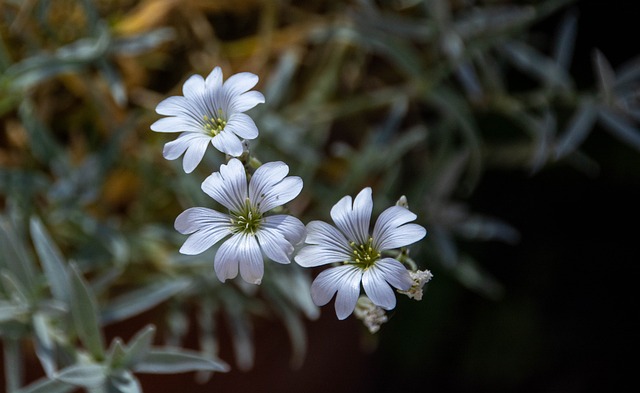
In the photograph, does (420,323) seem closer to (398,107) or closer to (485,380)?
(485,380)

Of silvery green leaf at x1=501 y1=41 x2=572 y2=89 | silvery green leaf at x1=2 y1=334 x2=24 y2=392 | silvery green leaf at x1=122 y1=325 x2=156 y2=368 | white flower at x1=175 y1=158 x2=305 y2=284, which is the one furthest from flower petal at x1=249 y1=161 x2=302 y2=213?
silvery green leaf at x1=501 y1=41 x2=572 y2=89

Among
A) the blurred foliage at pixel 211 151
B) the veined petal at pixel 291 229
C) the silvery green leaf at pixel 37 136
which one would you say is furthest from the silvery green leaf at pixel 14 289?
the veined petal at pixel 291 229

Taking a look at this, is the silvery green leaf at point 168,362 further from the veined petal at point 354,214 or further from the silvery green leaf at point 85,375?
the veined petal at point 354,214

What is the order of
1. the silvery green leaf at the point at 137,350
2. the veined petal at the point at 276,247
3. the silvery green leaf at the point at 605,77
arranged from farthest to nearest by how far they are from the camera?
the silvery green leaf at the point at 605,77
the silvery green leaf at the point at 137,350
the veined petal at the point at 276,247

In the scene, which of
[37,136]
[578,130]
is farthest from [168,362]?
[578,130]

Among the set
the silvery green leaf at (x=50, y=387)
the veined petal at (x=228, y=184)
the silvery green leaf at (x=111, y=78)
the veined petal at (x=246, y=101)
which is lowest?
the silvery green leaf at (x=50, y=387)

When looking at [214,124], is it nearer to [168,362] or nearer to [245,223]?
[245,223]

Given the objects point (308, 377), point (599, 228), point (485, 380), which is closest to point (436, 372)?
point (485, 380)
